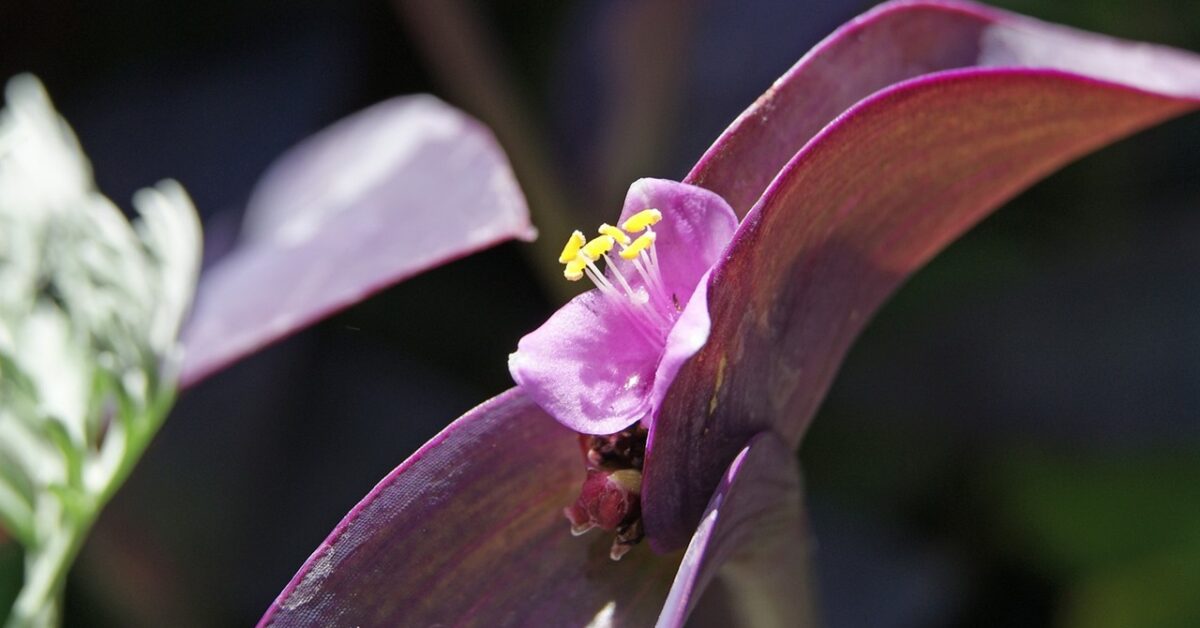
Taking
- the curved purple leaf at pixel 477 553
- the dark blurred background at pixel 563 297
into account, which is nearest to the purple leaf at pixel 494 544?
the curved purple leaf at pixel 477 553

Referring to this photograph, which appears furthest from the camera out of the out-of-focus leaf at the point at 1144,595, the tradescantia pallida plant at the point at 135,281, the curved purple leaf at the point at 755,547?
the out-of-focus leaf at the point at 1144,595

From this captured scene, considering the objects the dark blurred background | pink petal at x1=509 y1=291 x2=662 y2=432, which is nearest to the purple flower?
pink petal at x1=509 y1=291 x2=662 y2=432

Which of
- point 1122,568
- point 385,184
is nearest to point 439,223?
point 385,184

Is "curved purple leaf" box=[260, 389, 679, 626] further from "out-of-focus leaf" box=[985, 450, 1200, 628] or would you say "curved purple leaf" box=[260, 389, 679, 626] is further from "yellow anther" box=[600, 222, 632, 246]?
"out-of-focus leaf" box=[985, 450, 1200, 628]

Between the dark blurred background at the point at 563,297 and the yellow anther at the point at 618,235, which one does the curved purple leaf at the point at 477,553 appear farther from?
the dark blurred background at the point at 563,297

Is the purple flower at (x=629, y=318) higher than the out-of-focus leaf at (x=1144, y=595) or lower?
→ higher
